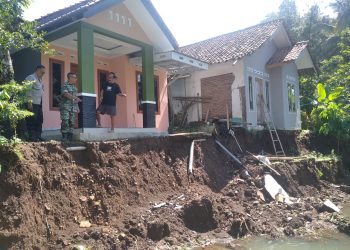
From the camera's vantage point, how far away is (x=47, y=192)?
7031mm

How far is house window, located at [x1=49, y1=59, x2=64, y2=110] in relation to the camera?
11.4m

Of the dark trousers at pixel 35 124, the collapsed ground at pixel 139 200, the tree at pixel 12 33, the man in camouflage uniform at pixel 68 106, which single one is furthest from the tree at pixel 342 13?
the dark trousers at pixel 35 124

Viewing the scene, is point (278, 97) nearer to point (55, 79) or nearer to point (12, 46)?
point (55, 79)

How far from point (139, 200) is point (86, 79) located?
11.1ft

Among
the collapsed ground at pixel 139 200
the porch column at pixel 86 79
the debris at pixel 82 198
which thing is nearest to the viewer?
the collapsed ground at pixel 139 200

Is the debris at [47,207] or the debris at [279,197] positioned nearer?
the debris at [47,207]

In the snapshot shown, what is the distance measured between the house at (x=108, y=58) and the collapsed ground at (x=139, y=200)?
3.75ft

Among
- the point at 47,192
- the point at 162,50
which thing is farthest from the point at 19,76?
the point at 47,192

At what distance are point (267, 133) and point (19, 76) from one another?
34.4 ft

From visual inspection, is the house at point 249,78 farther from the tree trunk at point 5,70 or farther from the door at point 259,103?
the tree trunk at point 5,70

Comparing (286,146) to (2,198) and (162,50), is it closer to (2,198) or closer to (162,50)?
(162,50)

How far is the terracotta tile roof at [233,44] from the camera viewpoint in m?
17.4

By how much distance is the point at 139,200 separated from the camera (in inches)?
338

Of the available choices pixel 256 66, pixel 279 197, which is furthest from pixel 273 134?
pixel 279 197
